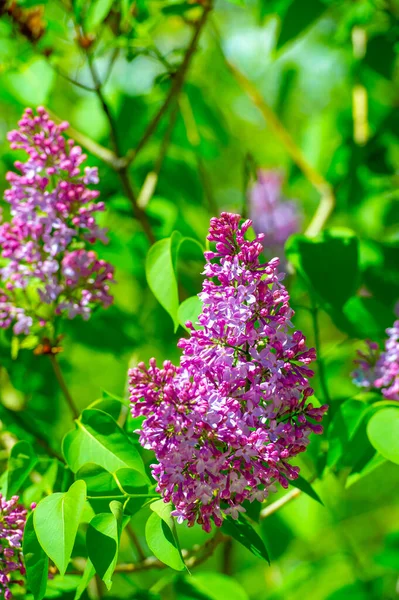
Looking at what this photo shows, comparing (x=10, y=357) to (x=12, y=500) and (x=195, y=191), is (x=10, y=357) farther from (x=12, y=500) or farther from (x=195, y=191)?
(x=195, y=191)

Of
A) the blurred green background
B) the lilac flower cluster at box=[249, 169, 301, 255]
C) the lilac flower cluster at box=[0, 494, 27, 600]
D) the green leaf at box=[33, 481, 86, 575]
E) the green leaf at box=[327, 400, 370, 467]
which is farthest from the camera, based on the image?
the lilac flower cluster at box=[249, 169, 301, 255]

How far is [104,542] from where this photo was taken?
82 cm

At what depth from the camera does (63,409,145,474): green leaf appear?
3.04 ft

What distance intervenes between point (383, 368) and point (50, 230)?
57cm

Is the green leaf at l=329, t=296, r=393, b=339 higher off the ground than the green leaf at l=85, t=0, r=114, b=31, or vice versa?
the green leaf at l=85, t=0, r=114, b=31

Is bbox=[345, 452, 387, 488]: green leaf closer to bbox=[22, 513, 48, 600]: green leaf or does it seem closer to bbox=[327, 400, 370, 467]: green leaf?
bbox=[327, 400, 370, 467]: green leaf

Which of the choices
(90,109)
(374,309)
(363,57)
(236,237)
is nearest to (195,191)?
(90,109)

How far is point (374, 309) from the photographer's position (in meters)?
1.32

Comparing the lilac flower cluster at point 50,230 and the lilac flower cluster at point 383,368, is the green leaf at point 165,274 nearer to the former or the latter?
the lilac flower cluster at point 50,230

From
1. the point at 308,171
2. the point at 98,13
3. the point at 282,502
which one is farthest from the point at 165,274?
the point at 308,171

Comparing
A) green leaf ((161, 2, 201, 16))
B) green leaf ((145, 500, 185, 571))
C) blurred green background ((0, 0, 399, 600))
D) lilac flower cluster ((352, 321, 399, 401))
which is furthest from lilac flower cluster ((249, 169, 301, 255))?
green leaf ((145, 500, 185, 571))

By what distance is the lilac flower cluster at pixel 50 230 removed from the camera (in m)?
1.14

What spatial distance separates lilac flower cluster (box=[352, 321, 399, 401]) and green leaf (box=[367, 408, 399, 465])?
5.8 inches

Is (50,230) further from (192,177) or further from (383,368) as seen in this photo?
(192,177)
